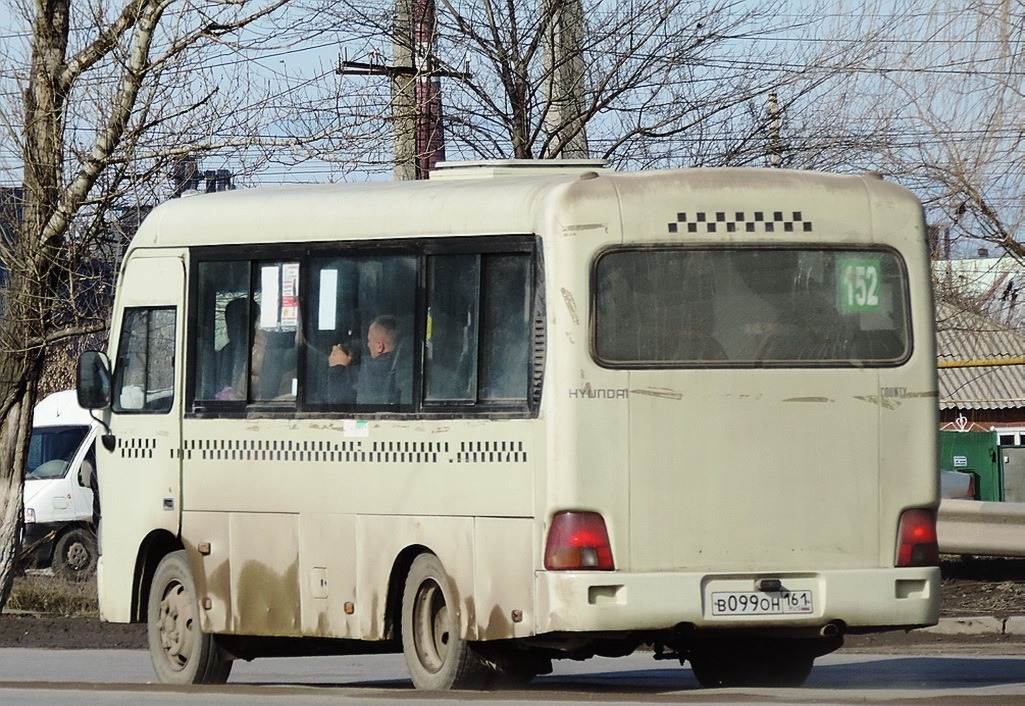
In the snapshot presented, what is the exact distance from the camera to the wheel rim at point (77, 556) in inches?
926

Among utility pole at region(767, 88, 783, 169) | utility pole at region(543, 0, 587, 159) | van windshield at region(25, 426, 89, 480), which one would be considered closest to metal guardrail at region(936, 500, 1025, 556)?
utility pole at region(767, 88, 783, 169)

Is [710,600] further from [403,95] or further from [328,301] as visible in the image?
[403,95]

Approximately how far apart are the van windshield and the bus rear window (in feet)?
54.0

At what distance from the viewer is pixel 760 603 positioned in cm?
937

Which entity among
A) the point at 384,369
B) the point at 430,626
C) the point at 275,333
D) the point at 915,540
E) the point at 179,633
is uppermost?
the point at 275,333

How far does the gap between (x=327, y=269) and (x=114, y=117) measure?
563 cm

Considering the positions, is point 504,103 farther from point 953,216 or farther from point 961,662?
point 961,662

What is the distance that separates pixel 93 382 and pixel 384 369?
2418 millimetres

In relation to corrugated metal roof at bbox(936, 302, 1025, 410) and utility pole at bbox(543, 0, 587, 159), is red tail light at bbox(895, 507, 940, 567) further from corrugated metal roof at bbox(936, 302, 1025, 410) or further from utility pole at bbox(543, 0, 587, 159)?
utility pole at bbox(543, 0, 587, 159)

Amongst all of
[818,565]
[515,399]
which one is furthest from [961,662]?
[515,399]

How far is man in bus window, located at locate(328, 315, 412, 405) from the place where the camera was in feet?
33.2

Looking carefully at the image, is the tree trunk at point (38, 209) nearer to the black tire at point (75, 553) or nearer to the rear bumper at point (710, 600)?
the black tire at point (75, 553)

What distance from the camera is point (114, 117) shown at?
614 inches

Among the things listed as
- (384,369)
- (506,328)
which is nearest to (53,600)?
(384,369)
